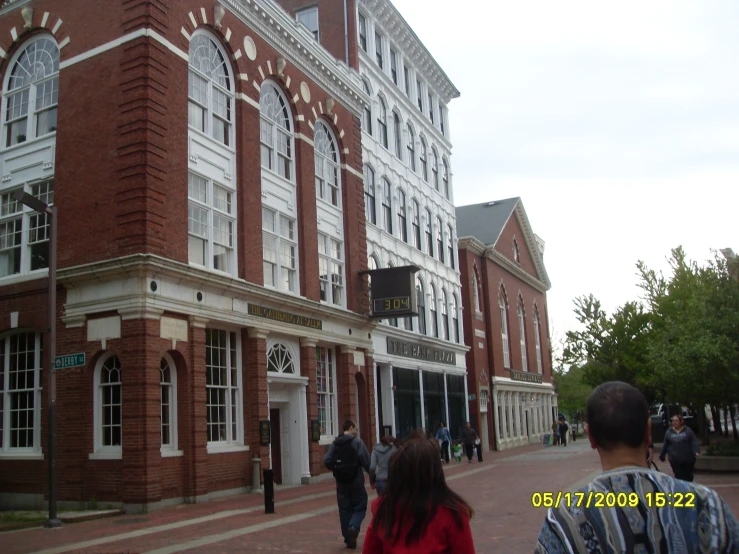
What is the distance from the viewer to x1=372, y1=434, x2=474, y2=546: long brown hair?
3.85 meters

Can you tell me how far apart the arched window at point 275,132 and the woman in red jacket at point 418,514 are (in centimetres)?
2041

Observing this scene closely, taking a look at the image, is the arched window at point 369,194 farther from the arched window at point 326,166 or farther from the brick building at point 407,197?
the arched window at point 326,166

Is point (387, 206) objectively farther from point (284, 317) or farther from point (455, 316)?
point (284, 317)

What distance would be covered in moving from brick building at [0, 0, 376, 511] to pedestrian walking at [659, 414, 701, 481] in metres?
10.7

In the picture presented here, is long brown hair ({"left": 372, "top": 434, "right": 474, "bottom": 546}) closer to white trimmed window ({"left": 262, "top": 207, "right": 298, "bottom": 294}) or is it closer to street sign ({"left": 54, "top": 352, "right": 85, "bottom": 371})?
street sign ({"left": 54, "top": 352, "right": 85, "bottom": 371})

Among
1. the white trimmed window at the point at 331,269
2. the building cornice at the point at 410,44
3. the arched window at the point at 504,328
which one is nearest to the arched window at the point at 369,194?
the white trimmed window at the point at 331,269

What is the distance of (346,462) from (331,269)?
1644 cm

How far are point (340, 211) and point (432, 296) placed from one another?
11745 mm

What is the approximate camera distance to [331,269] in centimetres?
2712

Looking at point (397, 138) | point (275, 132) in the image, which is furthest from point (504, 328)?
point (275, 132)

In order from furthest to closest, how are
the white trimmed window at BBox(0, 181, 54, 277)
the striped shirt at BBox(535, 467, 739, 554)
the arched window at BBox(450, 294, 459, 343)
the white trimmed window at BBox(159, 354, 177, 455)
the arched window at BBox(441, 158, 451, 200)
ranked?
the arched window at BBox(441, 158, 451, 200) < the arched window at BBox(450, 294, 459, 343) < the white trimmed window at BBox(0, 181, 54, 277) < the white trimmed window at BBox(159, 354, 177, 455) < the striped shirt at BBox(535, 467, 739, 554)

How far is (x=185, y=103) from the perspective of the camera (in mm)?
19766

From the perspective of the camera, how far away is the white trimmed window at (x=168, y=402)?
1828cm

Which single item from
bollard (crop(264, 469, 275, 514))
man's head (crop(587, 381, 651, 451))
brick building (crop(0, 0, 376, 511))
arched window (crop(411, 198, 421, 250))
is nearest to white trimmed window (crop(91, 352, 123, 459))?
brick building (crop(0, 0, 376, 511))
